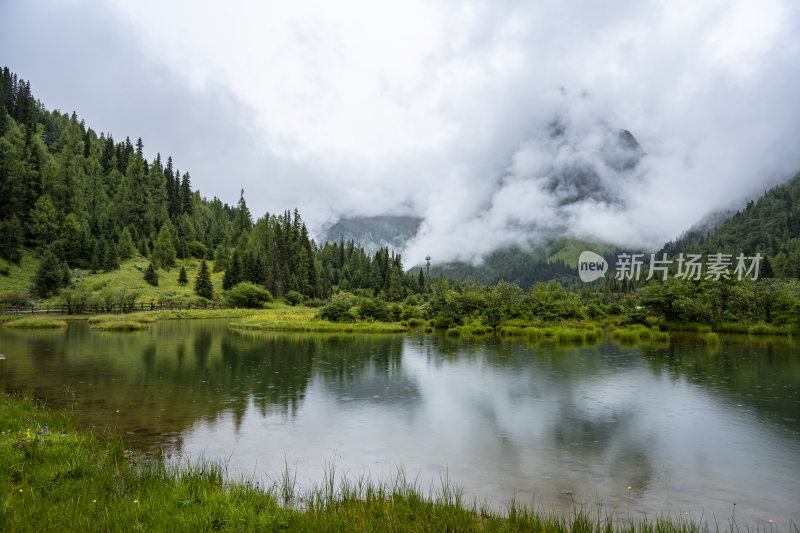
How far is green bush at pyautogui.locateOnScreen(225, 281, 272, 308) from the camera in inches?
3499

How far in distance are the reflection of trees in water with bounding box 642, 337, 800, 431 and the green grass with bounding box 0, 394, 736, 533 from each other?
12933 mm

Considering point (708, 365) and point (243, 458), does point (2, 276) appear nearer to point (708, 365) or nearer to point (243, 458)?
point (243, 458)

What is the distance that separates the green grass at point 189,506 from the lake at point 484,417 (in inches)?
64.1

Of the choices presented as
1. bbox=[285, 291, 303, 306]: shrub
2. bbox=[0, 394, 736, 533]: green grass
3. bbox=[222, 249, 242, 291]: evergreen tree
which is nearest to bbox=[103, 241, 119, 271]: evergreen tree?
bbox=[222, 249, 242, 291]: evergreen tree

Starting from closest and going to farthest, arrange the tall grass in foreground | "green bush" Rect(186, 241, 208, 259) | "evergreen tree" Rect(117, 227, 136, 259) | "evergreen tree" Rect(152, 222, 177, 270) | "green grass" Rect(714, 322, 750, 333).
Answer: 1. the tall grass in foreground
2. "green grass" Rect(714, 322, 750, 333)
3. "evergreen tree" Rect(117, 227, 136, 259)
4. "evergreen tree" Rect(152, 222, 177, 270)
5. "green bush" Rect(186, 241, 208, 259)

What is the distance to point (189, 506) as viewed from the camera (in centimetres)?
682

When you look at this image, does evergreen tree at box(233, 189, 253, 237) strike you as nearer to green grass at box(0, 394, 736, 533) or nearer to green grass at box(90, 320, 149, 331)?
green grass at box(90, 320, 149, 331)

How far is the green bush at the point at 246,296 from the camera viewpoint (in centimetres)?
8888

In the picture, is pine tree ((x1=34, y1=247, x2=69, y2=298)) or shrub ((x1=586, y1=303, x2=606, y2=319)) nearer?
shrub ((x1=586, y1=303, x2=606, y2=319))

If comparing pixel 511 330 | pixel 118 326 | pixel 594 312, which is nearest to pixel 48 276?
pixel 118 326

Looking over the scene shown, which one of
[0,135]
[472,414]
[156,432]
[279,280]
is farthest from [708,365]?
[0,135]

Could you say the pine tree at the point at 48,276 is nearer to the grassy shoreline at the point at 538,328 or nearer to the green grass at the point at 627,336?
the grassy shoreline at the point at 538,328

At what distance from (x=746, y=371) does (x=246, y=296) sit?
82.6 m

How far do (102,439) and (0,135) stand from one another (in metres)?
138
